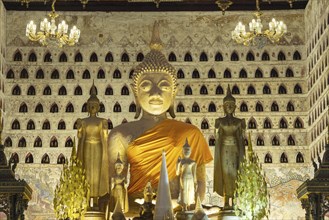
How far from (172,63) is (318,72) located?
196 inches

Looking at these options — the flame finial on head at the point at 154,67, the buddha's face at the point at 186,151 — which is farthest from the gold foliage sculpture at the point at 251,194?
the flame finial on head at the point at 154,67

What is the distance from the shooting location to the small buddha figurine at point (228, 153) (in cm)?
1420

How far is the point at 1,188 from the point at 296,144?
54.3 feet

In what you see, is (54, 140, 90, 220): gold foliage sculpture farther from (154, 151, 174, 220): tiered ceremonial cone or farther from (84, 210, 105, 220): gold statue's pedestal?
(154, 151, 174, 220): tiered ceremonial cone

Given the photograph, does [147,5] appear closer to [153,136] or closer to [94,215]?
[153,136]

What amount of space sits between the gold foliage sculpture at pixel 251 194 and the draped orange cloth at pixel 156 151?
214cm

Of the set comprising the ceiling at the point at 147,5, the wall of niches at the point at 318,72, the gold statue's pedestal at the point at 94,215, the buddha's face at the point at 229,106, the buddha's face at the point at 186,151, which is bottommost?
the gold statue's pedestal at the point at 94,215

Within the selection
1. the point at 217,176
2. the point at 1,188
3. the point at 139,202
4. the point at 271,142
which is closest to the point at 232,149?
the point at 217,176

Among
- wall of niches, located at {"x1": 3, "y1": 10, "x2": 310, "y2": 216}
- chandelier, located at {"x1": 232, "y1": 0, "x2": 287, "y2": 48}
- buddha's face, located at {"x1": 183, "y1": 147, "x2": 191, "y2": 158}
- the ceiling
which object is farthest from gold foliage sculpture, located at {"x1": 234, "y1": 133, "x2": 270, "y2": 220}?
the ceiling

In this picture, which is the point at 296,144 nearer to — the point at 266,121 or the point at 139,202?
the point at 266,121

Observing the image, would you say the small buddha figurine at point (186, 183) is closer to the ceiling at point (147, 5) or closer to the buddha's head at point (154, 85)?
the buddha's head at point (154, 85)

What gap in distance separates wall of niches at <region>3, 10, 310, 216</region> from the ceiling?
229 mm

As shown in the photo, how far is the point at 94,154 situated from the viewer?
14.3 meters

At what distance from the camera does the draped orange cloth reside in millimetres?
15305
